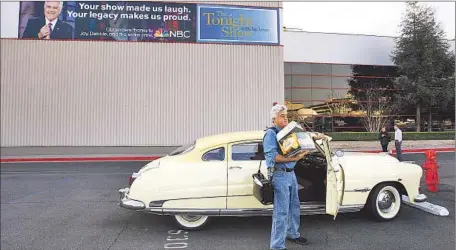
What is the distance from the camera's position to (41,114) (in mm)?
18844

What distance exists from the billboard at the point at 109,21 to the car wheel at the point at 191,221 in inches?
660

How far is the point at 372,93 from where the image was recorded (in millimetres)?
24734

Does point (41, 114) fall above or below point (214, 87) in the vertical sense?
below

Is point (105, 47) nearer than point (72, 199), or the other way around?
point (72, 199)

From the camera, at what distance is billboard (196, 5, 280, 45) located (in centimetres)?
2012

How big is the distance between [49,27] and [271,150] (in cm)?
2010

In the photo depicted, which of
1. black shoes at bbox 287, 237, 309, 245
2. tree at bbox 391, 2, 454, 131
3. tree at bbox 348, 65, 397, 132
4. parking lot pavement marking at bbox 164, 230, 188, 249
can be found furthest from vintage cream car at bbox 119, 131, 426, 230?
tree at bbox 391, 2, 454, 131

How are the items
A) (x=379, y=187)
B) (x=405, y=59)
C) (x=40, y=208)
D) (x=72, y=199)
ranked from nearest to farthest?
1. (x=379, y=187)
2. (x=40, y=208)
3. (x=72, y=199)
4. (x=405, y=59)

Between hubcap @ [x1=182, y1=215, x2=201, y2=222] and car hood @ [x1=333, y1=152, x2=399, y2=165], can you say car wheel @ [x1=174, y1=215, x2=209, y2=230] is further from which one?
car hood @ [x1=333, y1=152, x2=399, y2=165]

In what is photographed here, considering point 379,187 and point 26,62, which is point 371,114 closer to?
point 379,187

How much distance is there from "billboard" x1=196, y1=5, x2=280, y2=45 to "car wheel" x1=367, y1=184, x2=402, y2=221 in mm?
16306

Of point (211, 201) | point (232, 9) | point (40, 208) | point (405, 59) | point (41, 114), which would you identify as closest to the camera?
point (211, 201)

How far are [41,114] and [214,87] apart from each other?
1014 centimetres

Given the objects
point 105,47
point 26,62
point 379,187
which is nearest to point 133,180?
point 379,187
